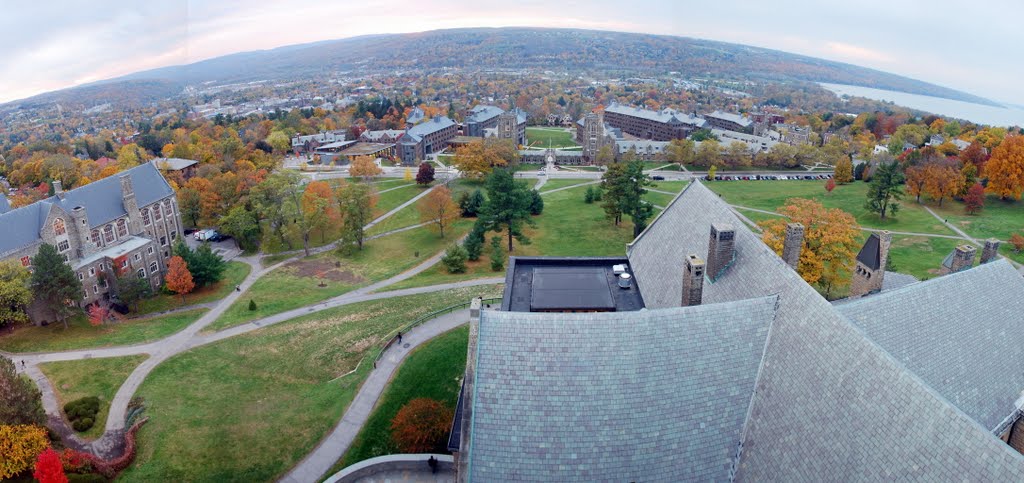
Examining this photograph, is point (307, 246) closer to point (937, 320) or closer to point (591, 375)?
point (591, 375)

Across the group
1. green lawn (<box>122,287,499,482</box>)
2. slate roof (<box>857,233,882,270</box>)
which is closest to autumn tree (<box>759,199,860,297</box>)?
slate roof (<box>857,233,882,270</box>)

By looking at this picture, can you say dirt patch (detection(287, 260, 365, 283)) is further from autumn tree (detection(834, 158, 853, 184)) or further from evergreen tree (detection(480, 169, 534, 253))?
autumn tree (detection(834, 158, 853, 184))

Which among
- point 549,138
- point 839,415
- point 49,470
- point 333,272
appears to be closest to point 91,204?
point 333,272

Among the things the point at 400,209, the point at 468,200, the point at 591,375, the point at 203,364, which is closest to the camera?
the point at 591,375

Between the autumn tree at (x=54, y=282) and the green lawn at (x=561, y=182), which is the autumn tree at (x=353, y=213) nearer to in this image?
the autumn tree at (x=54, y=282)

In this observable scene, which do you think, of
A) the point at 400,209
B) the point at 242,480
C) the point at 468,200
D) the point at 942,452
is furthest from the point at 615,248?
the point at 942,452

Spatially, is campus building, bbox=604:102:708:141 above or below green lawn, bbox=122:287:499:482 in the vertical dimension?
above
